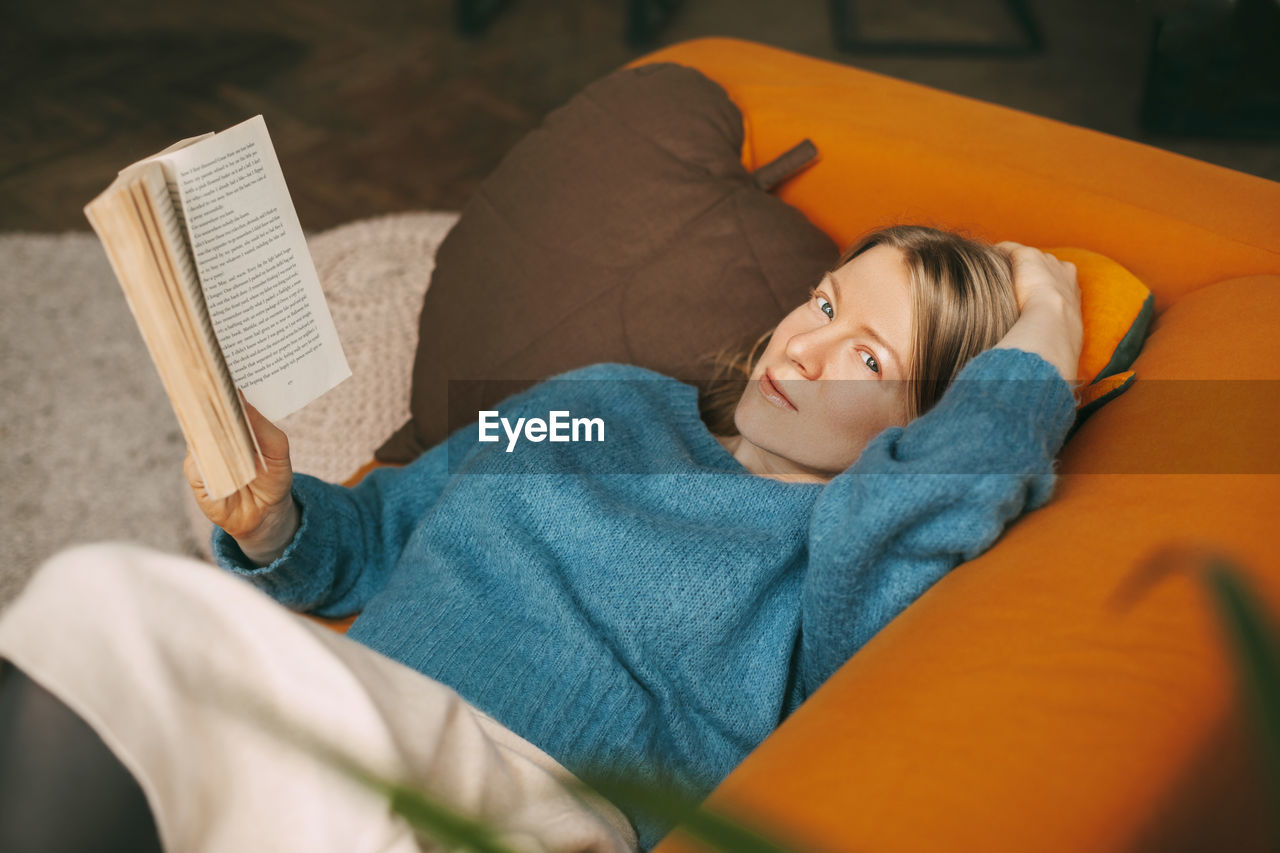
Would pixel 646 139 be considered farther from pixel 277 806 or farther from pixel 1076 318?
pixel 277 806

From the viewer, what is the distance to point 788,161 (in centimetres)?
132

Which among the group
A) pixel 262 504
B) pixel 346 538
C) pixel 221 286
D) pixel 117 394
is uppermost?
pixel 221 286

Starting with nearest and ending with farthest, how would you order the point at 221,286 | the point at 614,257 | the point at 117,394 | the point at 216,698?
1. the point at 216,698
2. the point at 221,286
3. the point at 614,257
4. the point at 117,394

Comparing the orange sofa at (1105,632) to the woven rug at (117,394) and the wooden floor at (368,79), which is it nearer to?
the woven rug at (117,394)

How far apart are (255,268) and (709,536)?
0.46 m

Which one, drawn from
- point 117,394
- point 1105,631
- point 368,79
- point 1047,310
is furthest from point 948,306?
point 368,79

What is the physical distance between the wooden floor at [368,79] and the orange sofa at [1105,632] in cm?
169

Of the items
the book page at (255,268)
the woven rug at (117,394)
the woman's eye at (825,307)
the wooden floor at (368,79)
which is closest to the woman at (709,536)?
the woman's eye at (825,307)

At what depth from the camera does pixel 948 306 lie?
947 mm

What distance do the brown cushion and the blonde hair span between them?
264mm

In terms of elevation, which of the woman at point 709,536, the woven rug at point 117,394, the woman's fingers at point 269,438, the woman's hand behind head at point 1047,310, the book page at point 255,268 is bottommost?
the woven rug at point 117,394

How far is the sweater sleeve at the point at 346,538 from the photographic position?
98cm

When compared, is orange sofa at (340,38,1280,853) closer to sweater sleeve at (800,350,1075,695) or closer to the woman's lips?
sweater sleeve at (800,350,1075,695)

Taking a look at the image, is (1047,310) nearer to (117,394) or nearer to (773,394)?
(773,394)
